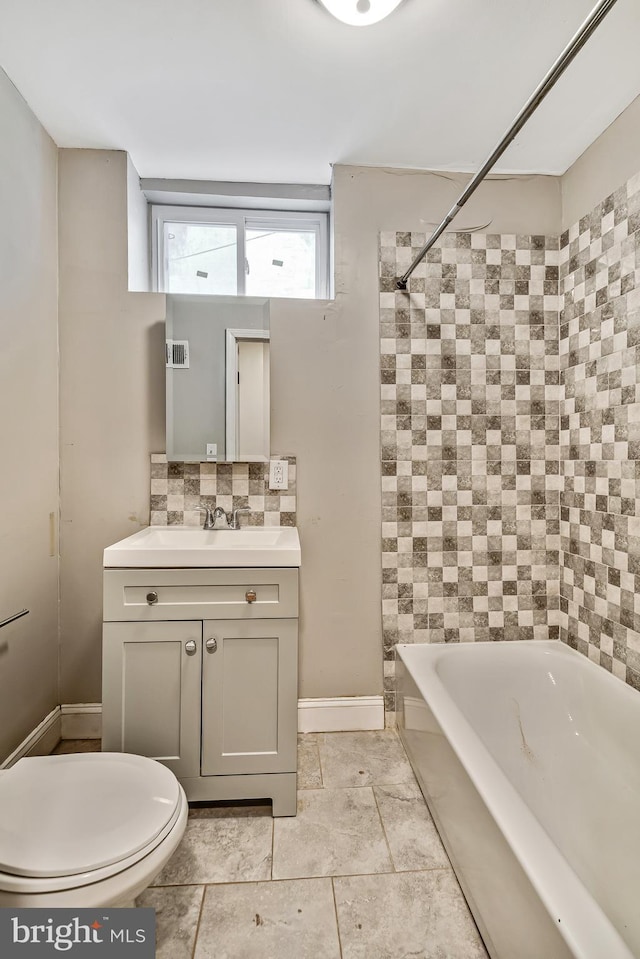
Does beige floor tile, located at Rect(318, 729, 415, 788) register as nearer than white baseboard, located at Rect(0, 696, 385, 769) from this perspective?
Yes

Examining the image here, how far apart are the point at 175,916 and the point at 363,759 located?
2.86 ft

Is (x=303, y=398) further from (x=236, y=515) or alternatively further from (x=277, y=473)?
(x=236, y=515)

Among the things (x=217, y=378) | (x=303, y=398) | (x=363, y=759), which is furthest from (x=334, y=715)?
(x=217, y=378)

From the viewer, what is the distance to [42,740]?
6.45 ft

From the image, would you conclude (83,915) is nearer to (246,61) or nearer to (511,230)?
(246,61)

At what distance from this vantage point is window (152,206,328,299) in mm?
2365

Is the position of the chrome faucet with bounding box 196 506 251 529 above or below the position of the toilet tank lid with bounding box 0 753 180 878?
above

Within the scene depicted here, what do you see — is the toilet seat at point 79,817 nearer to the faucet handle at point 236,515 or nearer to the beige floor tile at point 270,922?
the beige floor tile at point 270,922

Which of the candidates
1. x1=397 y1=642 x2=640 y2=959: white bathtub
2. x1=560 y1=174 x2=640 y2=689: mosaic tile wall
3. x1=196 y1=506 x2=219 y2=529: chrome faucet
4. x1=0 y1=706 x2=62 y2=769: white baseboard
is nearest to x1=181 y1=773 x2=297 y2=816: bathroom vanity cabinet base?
x1=397 y1=642 x2=640 y2=959: white bathtub

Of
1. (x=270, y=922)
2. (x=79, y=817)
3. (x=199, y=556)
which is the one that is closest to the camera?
(x=79, y=817)

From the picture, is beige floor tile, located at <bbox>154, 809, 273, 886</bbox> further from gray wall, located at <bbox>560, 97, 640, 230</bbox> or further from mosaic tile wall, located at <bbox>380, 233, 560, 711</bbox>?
gray wall, located at <bbox>560, 97, 640, 230</bbox>

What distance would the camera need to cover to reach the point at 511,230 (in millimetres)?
2234

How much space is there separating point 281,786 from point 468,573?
3.72 ft

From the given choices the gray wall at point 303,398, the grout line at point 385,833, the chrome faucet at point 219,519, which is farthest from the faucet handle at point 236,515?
the grout line at point 385,833
